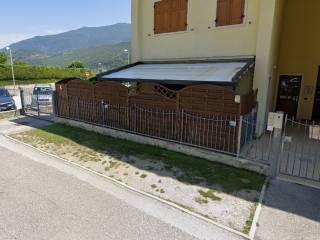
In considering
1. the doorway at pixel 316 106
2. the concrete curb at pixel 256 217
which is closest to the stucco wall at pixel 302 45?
the doorway at pixel 316 106

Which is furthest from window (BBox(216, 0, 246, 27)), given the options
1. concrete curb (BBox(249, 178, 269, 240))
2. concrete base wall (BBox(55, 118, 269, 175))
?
concrete curb (BBox(249, 178, 269, 240))

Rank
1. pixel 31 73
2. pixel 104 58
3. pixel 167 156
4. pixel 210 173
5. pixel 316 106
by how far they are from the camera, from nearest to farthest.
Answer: pixel 210 173, pixel 167 156, pixel 316 106, pixel 31 73, pixel 104 58

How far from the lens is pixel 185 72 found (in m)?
9.29

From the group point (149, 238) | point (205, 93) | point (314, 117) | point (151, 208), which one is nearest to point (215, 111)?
point (205, 93)

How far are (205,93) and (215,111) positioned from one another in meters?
0.64

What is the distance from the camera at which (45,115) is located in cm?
1353

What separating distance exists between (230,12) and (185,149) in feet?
18.8

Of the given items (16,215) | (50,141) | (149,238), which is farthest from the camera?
(50,141)

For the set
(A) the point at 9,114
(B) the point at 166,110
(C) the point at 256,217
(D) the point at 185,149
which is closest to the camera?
(C) the point at 256,217

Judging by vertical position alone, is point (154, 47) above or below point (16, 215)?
above

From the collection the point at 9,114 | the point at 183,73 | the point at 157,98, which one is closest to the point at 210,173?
the point at 157,98

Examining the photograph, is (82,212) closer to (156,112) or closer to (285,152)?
(156,112)

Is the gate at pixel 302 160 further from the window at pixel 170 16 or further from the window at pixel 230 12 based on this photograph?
the window at pixel 170 16

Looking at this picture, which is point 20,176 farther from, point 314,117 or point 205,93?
point 314,117
